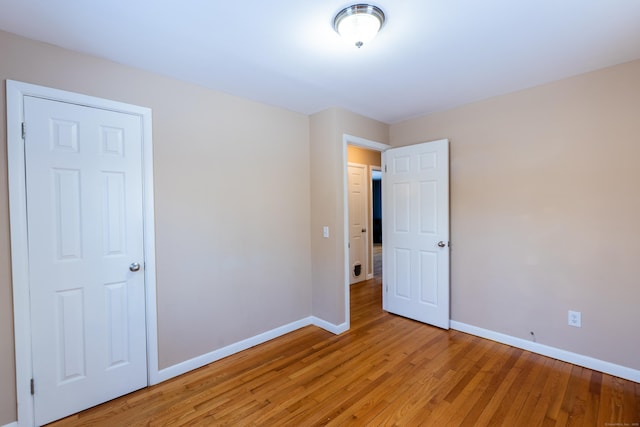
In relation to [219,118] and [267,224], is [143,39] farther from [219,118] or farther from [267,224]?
[267,224]

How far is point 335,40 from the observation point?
71.4 inches

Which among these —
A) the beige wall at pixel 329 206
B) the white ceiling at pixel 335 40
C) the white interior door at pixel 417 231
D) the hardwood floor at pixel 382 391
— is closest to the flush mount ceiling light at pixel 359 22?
the white ceiling at pixel 335 40

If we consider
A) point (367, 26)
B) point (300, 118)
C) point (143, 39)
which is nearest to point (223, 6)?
point (143, 39)

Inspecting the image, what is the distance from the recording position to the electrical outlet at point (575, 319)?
238cm

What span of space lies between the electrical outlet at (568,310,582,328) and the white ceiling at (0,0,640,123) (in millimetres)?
2010

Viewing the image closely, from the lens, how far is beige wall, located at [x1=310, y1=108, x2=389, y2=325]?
3.05m

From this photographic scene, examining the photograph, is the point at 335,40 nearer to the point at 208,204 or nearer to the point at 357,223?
the point at 208,204

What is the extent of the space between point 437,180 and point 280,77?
1.96 metres

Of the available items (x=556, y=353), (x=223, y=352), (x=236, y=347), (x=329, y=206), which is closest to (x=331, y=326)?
(x=236, y=347)

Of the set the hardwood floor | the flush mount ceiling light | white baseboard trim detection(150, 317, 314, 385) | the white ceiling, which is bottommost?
the hardwood floor

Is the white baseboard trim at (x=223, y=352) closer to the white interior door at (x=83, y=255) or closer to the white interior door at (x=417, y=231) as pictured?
the white interior door at (x=83, y=255)

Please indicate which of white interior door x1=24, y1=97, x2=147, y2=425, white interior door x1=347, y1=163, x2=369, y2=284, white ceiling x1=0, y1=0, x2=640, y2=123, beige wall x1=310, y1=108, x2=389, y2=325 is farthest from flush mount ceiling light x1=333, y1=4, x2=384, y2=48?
white interior door x1=347, y1=163, x2=369, y2=284

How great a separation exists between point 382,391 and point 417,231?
1781 millimetres

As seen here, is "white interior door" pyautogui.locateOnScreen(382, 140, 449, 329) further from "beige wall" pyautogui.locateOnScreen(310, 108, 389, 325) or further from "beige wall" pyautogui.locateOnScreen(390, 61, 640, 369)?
"beige wall" pyautogui.locateOnScreen(310, 108, 389, 325)
